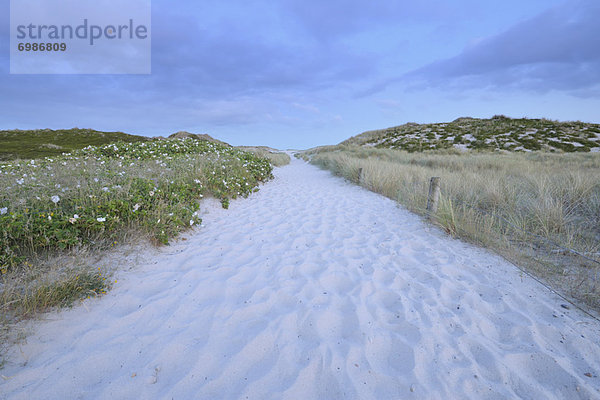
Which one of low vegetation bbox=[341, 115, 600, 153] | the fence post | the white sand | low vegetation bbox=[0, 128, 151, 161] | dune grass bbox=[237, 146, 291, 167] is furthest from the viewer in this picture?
low vegetation bbox=[0, 128, 151, 161]

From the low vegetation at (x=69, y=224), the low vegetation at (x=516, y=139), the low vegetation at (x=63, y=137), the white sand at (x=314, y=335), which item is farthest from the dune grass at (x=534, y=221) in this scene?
the low vegetation at (x=63, y=137)

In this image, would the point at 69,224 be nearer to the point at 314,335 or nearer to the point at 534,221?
the point at 314,335

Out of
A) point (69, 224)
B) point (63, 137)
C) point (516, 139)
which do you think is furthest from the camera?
point (63, 137)

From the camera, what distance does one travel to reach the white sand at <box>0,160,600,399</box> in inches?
63.4

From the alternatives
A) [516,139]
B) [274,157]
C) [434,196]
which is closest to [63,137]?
[274,157]

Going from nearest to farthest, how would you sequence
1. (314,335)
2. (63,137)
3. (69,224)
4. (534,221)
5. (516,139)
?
(314,335) < (69,224) < (534,221) < (516,139) < (63,137)

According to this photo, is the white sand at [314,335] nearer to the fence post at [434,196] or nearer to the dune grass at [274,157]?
the fence post at [434,196]

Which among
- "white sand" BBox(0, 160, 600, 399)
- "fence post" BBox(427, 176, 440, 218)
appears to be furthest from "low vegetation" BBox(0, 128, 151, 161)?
"fence post" BBox(427, 176, 440, 218)

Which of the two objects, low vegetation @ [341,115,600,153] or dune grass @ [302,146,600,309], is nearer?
dune grass @ [302,146,600,309]

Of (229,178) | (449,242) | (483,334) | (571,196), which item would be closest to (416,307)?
(483,334)

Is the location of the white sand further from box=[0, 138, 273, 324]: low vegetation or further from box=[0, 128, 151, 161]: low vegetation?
box=[0, 128, 151, 161]: low vegetation

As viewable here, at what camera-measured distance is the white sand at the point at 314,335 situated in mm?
1609

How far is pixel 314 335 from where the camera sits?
202 centimetres

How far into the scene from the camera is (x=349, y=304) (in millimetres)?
2416
